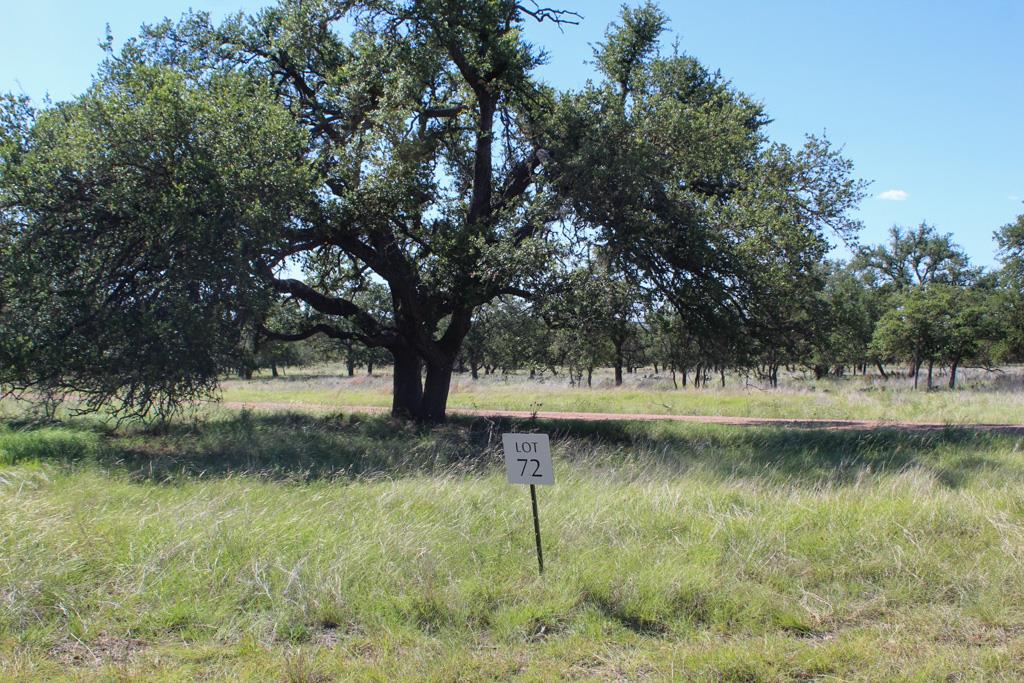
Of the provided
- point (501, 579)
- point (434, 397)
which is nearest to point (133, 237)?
point (434, 397)

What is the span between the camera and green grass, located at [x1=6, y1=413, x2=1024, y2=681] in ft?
15.1

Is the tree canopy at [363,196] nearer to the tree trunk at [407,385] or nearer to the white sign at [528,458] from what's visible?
the tree trunk at [407,385]

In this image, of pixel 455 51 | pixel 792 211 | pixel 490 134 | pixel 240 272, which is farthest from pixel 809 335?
pixel 240 272

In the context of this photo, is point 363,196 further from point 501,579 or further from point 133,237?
point 501,579

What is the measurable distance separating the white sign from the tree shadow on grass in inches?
157

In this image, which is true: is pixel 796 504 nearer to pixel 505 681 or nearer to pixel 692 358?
pixel 505 681

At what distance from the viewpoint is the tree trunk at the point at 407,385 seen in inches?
792

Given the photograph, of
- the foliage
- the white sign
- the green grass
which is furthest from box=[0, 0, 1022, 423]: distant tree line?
the white sign

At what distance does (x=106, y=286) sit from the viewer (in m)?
12.9

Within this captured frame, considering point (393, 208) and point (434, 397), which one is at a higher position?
point (393, 208)

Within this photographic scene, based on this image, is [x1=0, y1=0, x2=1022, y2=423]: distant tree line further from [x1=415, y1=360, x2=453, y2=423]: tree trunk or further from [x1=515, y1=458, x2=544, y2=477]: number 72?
[x1=515, y1=458, x2=544, y2=477]: number 72

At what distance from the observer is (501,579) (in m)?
5.79

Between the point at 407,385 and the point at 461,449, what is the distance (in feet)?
21.7

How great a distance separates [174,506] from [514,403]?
2343cm
